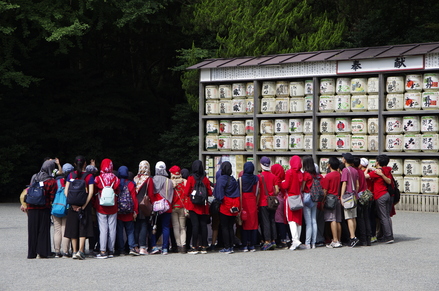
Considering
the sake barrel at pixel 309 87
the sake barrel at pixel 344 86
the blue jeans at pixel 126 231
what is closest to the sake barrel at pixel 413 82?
the sake barrel at pixel 344 86

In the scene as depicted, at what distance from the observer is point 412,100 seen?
60.1 ft

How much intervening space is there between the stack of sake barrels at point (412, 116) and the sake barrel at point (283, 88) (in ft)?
10.1

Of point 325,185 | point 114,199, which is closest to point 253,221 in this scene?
point 325,185

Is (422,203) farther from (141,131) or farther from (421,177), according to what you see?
(141,131)

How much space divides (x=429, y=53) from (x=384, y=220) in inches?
256

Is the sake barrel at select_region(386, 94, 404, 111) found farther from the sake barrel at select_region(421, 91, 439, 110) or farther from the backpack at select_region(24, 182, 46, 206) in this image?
the backpack at select_region(24, 182, 46, 206)

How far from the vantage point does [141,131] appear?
2891 cm

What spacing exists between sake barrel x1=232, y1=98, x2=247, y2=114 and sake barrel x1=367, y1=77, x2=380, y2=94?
3.93 metres

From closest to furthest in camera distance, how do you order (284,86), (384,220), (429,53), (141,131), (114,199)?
1. (114,199)
2. (384,220)
3. (429,53)
4. (284,86)
5. (141,131)

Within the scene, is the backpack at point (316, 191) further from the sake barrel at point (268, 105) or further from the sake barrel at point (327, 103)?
the sake barrel at point (268, 105)

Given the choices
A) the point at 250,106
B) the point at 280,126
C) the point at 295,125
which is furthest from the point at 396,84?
the point at 250,106

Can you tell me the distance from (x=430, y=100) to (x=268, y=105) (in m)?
4.77

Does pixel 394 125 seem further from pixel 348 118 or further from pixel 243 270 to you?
pixel 243 270

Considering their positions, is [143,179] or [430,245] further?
[430,245]
